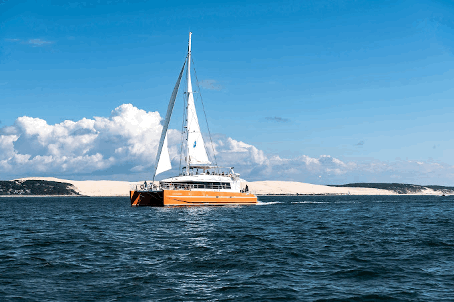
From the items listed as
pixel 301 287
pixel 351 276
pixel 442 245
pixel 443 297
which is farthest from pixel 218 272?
pixel 442 245

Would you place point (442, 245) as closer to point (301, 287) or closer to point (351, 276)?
point (351, 276)

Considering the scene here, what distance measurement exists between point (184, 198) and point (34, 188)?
14769 cm

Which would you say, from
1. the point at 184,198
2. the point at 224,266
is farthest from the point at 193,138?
the point at 224,266

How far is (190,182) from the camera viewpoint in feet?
180

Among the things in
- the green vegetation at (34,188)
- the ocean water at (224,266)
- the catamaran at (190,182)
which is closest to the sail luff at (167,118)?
the catamaran at (190,182)

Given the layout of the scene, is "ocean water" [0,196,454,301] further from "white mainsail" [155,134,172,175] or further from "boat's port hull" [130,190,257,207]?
"white mainsail" [155,134,172,175]

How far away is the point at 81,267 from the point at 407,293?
11.4 m

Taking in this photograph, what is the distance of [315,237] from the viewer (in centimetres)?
2555

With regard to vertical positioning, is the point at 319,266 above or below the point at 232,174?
below

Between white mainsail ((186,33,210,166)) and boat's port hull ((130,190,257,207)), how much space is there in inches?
219

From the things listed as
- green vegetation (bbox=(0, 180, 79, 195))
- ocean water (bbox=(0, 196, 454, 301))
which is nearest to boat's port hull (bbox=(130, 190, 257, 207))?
ocean water (bbox=(0, 196, 454, 301))

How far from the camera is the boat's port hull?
5081 centimetres

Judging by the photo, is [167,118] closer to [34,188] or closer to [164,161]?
[164,161]

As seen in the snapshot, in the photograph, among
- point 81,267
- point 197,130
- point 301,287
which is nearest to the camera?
point 301,287
